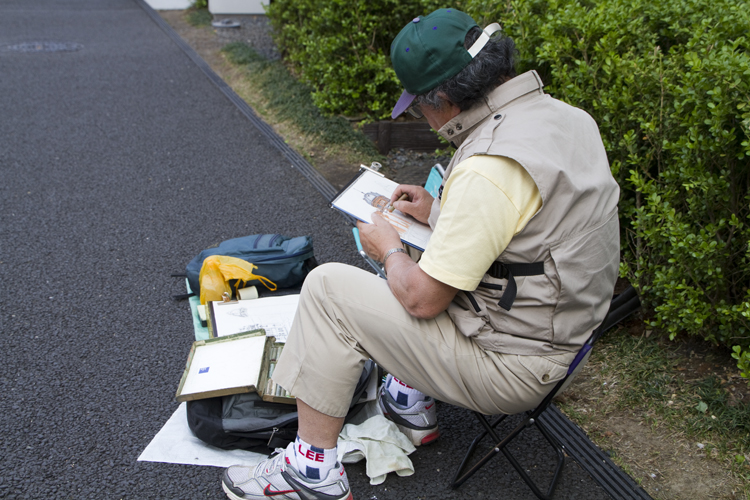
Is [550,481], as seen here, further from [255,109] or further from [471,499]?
[255,109]

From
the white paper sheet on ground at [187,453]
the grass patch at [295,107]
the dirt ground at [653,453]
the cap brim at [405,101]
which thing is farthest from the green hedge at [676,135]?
the grass patch at [295,107]

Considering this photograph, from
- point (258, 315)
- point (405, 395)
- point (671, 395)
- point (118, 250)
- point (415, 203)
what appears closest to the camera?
point (415, 203)

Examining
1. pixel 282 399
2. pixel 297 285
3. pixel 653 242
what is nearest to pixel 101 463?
pixel 282 399

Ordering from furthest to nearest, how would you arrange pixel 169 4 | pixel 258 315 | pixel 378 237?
pixel 169 4
pixel 258 315
pixel 378 237

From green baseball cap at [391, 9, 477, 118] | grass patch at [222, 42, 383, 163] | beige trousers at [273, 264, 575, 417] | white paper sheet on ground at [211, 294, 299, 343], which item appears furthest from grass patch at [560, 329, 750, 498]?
grass patch at [222, 42, 383, 163]

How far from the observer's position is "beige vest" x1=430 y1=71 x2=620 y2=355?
181 centimetres

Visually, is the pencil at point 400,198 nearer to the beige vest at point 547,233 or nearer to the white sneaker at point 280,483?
the beige vest at point 547,233

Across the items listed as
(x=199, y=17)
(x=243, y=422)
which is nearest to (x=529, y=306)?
(x=243, y=422)

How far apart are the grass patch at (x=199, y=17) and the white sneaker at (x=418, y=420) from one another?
9.48m

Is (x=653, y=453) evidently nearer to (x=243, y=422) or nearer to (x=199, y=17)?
(x=243, y=422)

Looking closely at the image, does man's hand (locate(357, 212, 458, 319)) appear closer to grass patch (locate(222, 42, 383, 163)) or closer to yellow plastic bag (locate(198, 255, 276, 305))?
yellow plastic bag (locate(198, 255, 276, 305))

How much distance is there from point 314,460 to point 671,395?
164cm

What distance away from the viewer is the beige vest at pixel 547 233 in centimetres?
181

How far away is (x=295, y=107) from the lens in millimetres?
6457
